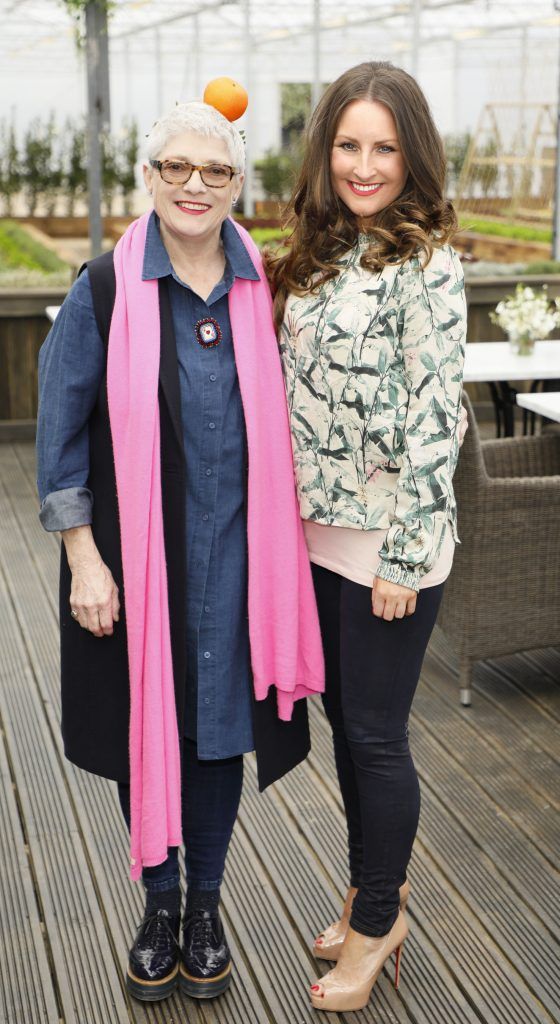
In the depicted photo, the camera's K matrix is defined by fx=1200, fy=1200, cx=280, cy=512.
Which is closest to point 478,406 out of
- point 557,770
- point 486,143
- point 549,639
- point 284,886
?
point 549,639

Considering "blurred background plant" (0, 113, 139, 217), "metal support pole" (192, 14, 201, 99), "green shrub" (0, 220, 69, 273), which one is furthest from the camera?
"metal support pole" (192, 14, 201, 99)

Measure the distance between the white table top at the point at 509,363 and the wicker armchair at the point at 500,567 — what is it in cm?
121

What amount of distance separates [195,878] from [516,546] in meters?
1.44

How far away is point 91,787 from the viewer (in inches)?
114

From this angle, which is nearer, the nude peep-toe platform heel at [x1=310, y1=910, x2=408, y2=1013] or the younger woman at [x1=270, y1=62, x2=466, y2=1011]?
the younger woman at [x1=270, y1=62, x2=466, y2=1011]

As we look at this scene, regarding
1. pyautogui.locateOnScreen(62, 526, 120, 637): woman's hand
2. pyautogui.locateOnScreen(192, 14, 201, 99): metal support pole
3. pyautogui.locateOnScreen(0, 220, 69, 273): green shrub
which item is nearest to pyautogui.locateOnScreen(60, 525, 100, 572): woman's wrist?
pyautogui.locateOnScreen(62, 526, 120, 637): woman's hand

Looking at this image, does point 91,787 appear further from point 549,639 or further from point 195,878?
point 549,639

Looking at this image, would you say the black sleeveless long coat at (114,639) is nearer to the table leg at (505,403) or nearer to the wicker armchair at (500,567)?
the wicker armchair at (500,567)

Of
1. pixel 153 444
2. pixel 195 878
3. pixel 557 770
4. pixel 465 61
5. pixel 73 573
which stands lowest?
pixel 557 770

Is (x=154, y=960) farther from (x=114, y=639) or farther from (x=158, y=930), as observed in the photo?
(x=114, y=639)

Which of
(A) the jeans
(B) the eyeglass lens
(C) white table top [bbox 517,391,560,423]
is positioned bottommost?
(A) the jeans

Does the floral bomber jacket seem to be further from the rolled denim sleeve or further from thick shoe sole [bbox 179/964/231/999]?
thick shoe sole [bbox 179/964/231/999]

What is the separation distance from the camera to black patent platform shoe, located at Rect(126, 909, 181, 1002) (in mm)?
2109

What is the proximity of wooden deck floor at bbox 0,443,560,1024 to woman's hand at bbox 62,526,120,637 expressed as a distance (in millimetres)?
→ 713
